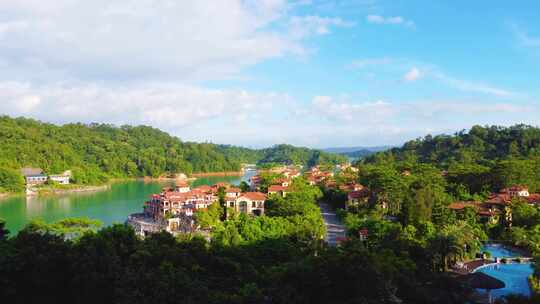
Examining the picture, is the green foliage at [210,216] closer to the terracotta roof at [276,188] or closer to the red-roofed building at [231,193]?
the red-roofed building at [231,193]

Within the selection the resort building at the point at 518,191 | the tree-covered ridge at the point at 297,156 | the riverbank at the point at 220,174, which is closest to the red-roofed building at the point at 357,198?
the resort building at the point at 518,191

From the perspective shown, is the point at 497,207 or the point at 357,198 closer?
the point at 497,207

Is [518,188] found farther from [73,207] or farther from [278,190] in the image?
[73,207]

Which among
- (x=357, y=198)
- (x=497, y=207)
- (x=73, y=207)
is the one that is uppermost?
(x=357, y=198)

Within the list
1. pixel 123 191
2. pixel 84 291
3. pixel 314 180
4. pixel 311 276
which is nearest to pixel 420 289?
pixel 311 276

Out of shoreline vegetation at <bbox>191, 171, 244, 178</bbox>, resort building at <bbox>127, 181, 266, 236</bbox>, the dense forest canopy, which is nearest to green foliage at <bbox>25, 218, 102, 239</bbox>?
resort building at <bbox>127, 181, 266, 236</bbox>

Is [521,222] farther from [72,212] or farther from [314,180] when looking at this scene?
[72,212]

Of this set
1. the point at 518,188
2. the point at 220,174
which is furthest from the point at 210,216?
the point at 220,174
